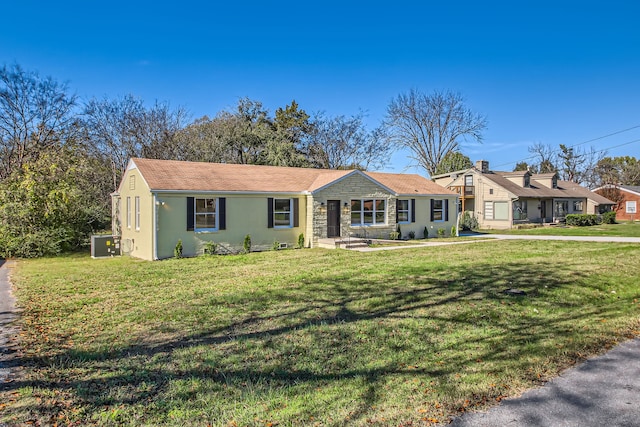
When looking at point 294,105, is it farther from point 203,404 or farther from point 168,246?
point 203,404

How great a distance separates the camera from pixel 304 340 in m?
5.71

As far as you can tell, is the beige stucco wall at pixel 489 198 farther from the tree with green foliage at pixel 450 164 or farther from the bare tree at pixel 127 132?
the bare tree at pixel 127 132

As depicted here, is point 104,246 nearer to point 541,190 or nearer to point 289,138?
point 289,138

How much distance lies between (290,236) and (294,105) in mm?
23932

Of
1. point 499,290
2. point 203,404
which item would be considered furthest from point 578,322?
point 203,404

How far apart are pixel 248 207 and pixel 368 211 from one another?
6.33 m

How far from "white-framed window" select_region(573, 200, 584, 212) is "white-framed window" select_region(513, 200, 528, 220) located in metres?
8.00

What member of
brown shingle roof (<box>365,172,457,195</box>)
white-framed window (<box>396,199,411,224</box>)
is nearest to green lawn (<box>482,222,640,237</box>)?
brown shingle roof (<box>365,172,457,195</box>)

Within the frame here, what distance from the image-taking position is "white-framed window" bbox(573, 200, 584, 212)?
38328 mm

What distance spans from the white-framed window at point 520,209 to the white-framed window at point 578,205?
8.00m

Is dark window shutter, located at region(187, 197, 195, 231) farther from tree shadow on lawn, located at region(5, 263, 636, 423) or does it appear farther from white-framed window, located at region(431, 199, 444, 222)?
white-framed window, located at region(431, 199, 444, 222)

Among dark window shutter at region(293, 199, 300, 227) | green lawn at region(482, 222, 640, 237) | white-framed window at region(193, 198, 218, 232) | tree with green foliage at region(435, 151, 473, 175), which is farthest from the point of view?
tree with green foliage at region(435, 151, 473, 175)

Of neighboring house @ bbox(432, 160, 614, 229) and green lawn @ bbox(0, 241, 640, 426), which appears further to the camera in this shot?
neighboring house @ bbox(432, 160, 614, 229)

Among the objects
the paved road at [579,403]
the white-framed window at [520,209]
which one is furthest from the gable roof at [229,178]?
the paved road at [579,403]
